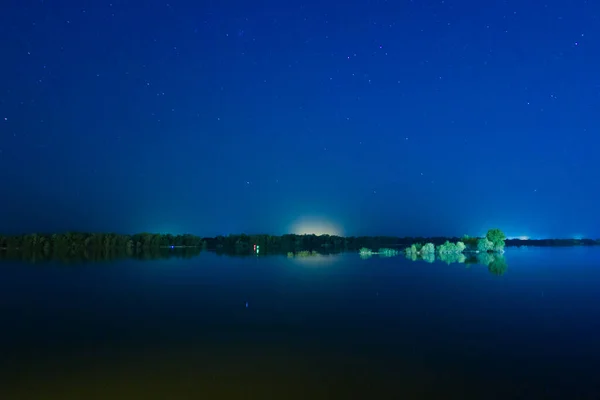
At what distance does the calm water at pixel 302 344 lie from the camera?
429 inches

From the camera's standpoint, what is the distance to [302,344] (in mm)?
15211

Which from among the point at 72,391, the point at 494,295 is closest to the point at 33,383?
the point at 72,391

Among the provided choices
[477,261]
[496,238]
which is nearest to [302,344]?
[477,261]

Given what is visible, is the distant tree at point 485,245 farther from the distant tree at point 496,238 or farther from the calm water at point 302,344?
the calm water at point 302,344

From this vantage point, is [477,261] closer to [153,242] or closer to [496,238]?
[496,238]

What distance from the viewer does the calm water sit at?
10891mm

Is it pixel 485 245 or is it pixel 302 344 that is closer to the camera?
pixel 302 344

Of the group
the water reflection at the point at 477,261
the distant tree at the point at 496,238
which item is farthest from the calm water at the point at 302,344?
the distant tree at the point at 496,238

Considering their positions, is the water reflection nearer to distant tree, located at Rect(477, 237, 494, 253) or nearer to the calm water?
the calm water

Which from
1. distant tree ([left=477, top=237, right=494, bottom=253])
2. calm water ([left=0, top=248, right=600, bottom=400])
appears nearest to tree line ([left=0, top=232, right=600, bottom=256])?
distant tree ([left=477, top=237, right=494, bottom=253])

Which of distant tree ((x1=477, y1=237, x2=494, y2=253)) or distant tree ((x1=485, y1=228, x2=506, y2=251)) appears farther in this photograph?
distant tree ((x1=477, y1=237, x2=494, y2=253))

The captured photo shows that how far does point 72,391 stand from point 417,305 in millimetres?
16882

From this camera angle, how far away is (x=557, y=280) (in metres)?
35.9

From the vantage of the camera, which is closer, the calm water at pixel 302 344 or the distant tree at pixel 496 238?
the calm water at pixel 302 344
